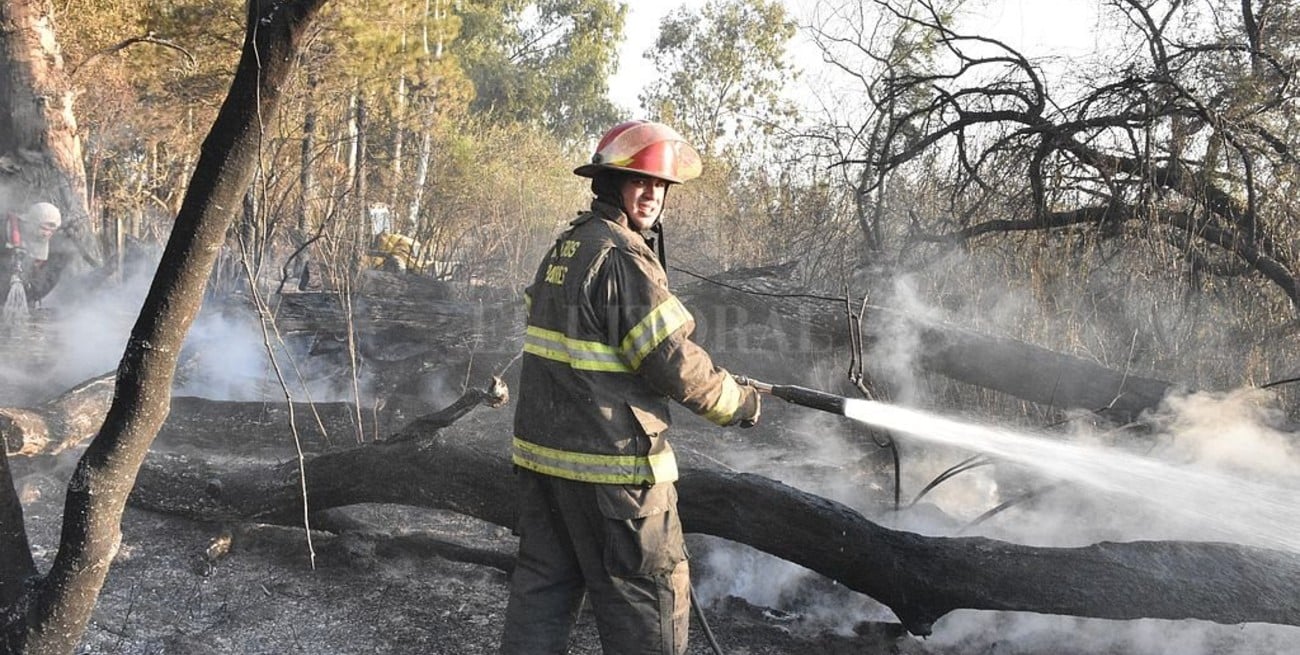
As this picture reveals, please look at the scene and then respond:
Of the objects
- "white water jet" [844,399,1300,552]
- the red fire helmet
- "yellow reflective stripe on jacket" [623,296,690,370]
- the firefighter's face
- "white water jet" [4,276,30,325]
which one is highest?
the red fire helmet

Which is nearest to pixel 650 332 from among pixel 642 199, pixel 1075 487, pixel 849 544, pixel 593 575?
pixel 642 199

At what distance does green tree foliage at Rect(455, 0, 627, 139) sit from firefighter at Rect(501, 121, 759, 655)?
86.4 ft

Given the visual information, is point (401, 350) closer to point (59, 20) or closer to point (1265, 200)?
point (1265, 200)

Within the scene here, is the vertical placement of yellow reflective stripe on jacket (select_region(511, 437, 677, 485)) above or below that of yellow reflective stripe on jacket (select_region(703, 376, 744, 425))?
below

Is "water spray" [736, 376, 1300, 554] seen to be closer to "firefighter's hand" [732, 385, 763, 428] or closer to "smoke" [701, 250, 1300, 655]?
"smoke" [701, 250, 1300, 655]

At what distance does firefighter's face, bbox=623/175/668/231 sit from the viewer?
272cm

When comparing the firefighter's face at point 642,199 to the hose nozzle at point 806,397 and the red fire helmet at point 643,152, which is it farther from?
the hose nozzle at point 806,397

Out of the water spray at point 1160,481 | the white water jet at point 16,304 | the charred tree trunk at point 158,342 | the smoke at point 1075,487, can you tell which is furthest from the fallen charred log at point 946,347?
the white water jet at point 16,304

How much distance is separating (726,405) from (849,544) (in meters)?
1.16

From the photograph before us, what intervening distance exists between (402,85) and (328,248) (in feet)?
29.8

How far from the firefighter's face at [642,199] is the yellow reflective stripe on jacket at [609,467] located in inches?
29.8

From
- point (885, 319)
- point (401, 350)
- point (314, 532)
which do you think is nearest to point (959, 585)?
point (314, 532)

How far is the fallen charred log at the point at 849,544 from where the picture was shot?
9.80 feet

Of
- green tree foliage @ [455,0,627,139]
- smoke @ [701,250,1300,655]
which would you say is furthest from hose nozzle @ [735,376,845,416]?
green tree foliage @ [455,0,627,139]
